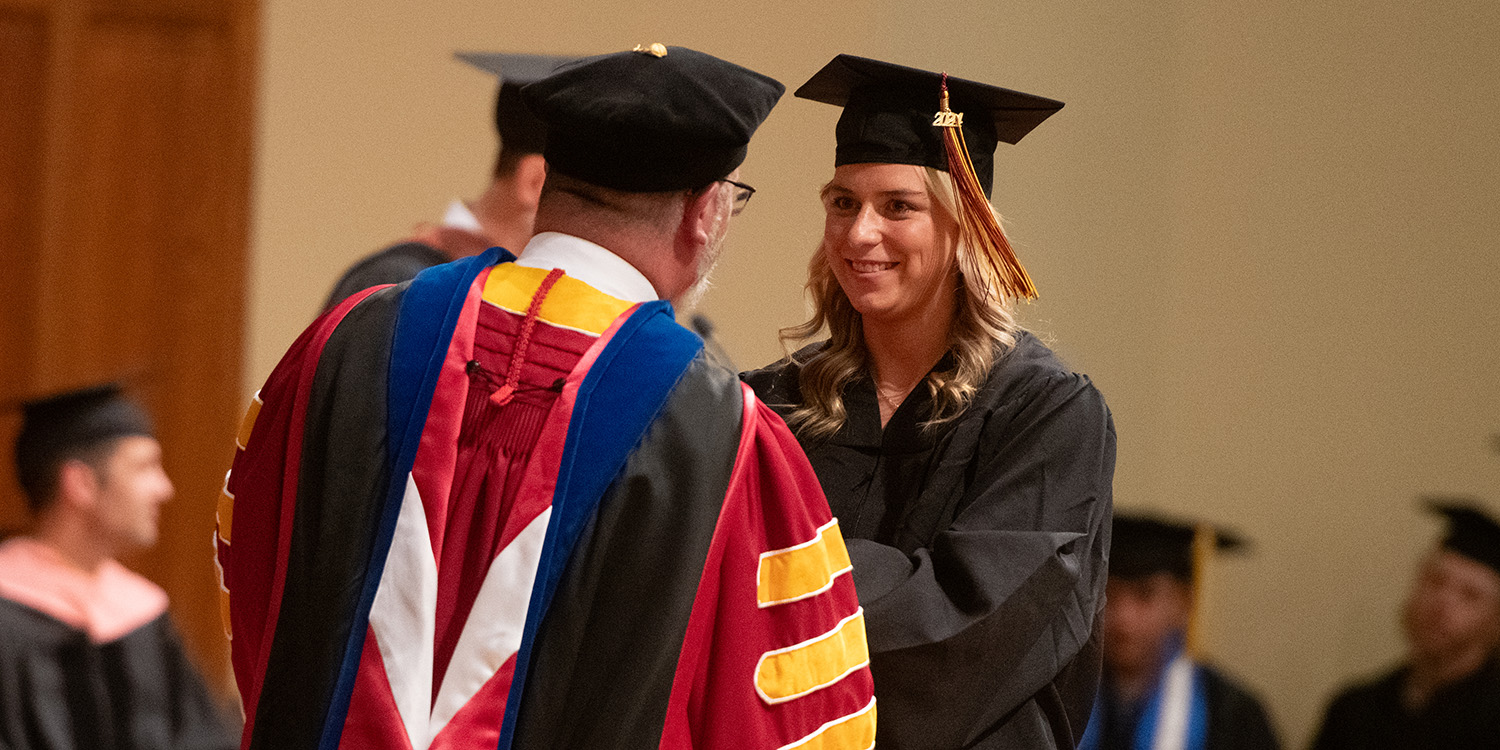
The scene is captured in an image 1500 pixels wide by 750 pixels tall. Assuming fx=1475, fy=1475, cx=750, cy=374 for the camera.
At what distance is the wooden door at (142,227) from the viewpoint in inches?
184

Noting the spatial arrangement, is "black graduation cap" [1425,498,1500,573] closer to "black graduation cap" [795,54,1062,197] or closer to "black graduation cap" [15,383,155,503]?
"black graduation cap" [795,54,1062,197]

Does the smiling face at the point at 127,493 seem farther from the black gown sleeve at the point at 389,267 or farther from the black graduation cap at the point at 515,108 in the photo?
the black graduation cap at the point at 515,108

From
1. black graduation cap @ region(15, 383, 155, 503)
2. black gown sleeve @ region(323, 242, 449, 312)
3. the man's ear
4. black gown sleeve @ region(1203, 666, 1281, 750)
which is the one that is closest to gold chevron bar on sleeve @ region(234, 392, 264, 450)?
the man's ear

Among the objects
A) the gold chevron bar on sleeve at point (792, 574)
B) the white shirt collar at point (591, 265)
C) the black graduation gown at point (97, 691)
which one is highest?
the white shirt collar at point (591, 265)

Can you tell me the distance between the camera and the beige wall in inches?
176

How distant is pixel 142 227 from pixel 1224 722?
3748mm

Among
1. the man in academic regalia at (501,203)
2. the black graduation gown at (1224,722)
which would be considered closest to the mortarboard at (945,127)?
the man in academic regalia at (501,203)

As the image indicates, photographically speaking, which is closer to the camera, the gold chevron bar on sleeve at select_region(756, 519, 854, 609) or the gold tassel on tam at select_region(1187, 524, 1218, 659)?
the gold chevron bar on sleeve at select_region(756, 519, 854, 609)

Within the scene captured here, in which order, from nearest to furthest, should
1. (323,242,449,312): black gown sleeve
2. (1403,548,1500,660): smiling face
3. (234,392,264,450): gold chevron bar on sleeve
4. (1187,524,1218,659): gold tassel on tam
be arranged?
(234,392,264,450): gold chevron bar on sleeve → (323,242,449,312): black gown sleeve → (1187,524,1218,659): gold tassel on tam → (1403,548,1500,660): smiling face

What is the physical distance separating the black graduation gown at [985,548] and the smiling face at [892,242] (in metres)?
0.14

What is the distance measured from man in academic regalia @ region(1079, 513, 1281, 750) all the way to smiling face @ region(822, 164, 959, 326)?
2.59m

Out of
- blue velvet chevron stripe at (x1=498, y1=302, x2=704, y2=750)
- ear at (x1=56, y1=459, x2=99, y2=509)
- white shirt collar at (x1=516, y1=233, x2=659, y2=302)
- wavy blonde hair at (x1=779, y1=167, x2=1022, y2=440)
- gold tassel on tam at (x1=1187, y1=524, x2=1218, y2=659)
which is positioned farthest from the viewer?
gold tassel on tam at (x1=1187, y1=524, x2=1218, y2=659)

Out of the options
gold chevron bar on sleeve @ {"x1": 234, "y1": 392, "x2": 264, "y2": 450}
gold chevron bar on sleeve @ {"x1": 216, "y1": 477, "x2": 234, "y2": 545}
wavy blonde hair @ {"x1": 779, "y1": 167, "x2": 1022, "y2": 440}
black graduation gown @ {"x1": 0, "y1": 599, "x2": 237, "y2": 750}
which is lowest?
black graduation gown @ {"x1": 0, "y1": 599, "x2": 237, "y2": 750}

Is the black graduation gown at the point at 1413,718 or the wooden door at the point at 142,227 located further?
the wooden door at the point at 142,227
